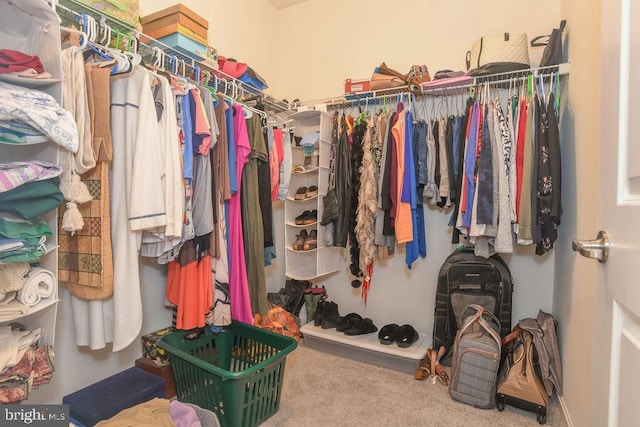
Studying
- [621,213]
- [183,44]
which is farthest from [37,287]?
[621,213]

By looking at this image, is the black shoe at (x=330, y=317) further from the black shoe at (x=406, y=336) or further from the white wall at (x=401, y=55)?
the black shoe at (x=406, y=336)

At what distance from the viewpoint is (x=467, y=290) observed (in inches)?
89.0

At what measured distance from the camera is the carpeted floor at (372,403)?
1.80 metres

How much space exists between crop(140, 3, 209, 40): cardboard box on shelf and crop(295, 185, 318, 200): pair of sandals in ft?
4.18

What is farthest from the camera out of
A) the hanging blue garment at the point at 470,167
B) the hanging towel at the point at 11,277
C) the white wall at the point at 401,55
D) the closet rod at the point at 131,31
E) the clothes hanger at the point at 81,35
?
the white wall at the point at 401,55

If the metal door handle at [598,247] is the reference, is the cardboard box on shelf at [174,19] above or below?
above

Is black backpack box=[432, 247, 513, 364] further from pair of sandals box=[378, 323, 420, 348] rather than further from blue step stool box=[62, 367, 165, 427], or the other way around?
blue step stool box=[62, 367, 165, 427]

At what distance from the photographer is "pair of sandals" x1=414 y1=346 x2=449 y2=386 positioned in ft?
7.17

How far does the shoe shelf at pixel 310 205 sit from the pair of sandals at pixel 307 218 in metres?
0.02

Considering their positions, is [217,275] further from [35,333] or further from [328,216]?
[328,216]

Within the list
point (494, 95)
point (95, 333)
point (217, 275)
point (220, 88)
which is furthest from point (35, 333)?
point (494, 95)

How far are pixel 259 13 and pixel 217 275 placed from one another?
2.44 metres

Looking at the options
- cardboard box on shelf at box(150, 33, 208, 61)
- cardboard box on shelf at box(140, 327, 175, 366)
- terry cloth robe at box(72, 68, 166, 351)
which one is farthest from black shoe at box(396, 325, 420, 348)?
cardboard box on shelf at box(150, 33, 208, 61)

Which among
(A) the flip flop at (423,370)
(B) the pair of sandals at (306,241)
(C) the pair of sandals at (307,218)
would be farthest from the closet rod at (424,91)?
(A) the flip flop at (423,370)
